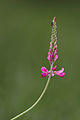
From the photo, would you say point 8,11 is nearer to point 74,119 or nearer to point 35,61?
point 35,61

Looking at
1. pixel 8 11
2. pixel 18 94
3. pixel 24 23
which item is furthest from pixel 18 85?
pixel 8 11

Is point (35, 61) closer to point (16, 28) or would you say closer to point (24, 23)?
point (16, 28)

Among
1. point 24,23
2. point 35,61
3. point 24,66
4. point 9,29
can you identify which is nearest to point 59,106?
point 24,66

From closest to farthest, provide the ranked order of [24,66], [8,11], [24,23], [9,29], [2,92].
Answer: [2,92] → [24,66] → [9,29] → [24,23] → [8,11]

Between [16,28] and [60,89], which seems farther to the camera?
[16,28]

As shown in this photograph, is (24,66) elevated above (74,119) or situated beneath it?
elevated above

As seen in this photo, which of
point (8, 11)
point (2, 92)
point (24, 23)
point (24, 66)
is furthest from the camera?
point (8, 11)

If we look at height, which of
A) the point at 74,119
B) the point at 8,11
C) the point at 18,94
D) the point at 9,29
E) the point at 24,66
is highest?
the point at 8,11
